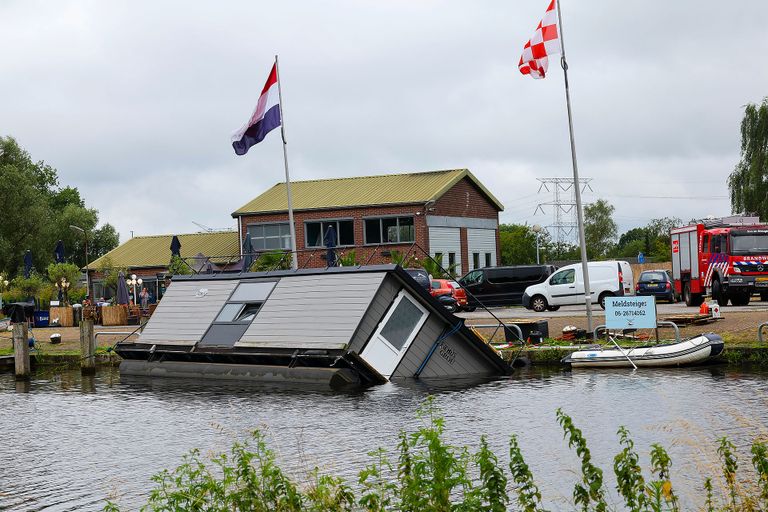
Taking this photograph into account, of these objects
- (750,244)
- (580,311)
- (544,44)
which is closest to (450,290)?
(580,311)

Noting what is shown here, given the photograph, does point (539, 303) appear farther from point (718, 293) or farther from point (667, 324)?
point (667, 324)

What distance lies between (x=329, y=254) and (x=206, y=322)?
1457 cm

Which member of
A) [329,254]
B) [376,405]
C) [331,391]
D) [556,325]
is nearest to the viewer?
[376,405]

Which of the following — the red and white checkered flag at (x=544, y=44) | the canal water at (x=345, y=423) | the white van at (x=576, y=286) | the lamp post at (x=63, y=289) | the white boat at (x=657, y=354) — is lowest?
the canal water at (x=345, y=423)

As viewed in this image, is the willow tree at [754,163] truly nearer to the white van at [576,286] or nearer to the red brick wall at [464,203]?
the red brick wall at [464,203]

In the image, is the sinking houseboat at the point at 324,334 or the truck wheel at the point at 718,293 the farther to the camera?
the truck wheel at the point at 718,293

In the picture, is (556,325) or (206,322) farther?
(556,325)

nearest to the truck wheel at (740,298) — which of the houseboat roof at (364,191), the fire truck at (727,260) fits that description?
the fire truck at (727,260)

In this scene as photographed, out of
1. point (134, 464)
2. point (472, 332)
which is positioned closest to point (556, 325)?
point (472, 332)

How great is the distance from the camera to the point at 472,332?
84.2 feet

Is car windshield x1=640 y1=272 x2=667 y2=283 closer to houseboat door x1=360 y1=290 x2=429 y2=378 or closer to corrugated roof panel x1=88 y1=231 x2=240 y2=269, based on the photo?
houseboat door x1=360 y1=290 x2=429 y2=378

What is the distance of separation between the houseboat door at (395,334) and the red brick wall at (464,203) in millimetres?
35359

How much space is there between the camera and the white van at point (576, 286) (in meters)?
42.2

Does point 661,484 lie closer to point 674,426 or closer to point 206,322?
point 674,426
